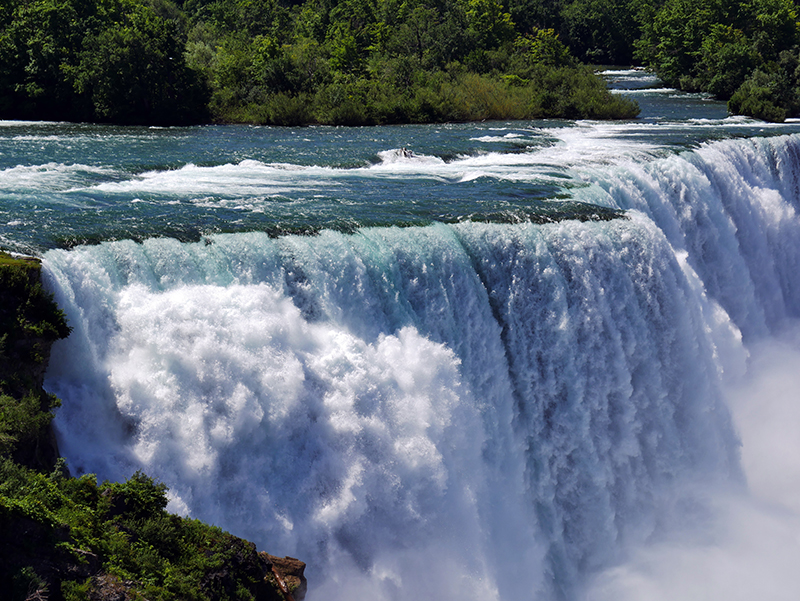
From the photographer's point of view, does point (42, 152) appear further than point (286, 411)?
Yes

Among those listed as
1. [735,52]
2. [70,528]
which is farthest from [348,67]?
[70,528]

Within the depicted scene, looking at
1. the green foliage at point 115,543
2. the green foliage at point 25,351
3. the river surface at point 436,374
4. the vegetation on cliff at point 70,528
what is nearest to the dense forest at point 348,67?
the river surface at point 436,374

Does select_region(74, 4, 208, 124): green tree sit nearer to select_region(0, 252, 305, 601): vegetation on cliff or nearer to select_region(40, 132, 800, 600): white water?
select_region(40, 132, 800, 600): white water

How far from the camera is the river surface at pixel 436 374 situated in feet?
32.6

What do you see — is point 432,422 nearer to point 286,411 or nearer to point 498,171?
point 286,411

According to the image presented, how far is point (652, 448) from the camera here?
13867mm

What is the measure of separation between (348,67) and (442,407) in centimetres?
3149

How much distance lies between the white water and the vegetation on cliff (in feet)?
1.98

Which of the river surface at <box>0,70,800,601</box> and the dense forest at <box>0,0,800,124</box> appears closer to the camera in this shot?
the river surface at <box>0,70,800,601</box>

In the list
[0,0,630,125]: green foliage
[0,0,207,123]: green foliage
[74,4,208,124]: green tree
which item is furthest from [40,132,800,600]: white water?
[0,0,207,123]: green foliage

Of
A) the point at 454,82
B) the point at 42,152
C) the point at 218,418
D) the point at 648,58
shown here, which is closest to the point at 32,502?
the point at 218,418

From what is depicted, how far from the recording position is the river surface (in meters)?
9.92

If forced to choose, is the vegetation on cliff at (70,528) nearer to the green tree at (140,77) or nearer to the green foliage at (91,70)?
the green tree at (140,77)

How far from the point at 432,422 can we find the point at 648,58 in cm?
5904
